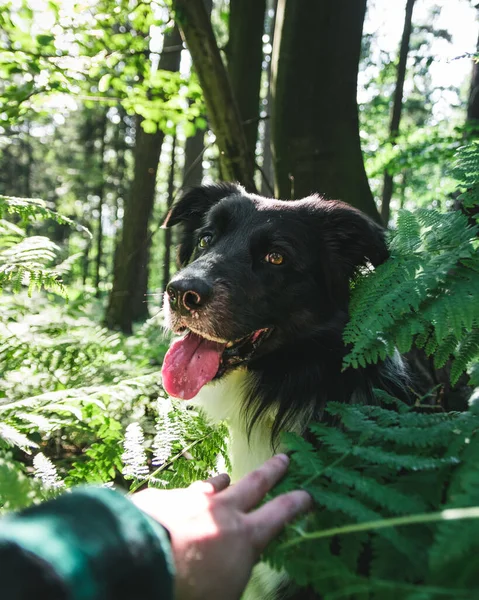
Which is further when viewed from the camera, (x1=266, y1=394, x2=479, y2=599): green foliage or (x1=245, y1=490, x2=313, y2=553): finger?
(x1=245, y1=490, x2=313, y2=553): finger

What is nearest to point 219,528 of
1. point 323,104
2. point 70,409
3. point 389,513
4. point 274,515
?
point 274,515

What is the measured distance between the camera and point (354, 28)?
17.1 feet

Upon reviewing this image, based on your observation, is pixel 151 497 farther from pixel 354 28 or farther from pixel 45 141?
pixel 45 141

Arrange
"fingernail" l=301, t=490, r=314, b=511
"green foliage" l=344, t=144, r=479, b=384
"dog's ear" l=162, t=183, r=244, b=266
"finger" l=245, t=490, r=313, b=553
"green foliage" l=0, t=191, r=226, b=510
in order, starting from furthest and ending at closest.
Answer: "dog's ear" l=162, t=183, r=244, b=266, "green foliage" l=0, t=191, r=226, b=510, "green foliage" l=344, t=144, r=479, b=384, "fingernail" l=301, t=490, r=314, b=511, "finger" l=245, t=490, r=313, b=553

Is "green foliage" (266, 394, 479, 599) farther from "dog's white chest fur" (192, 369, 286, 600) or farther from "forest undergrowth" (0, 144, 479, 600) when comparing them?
"dog's white chest fur" (192, 369, 286, 600)

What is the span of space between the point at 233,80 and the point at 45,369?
4828mm

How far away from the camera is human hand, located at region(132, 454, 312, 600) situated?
1117mm

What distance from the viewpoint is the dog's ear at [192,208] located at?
12.7 feet

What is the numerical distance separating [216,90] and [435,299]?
3.66 meters

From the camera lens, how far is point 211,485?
5.05 feet

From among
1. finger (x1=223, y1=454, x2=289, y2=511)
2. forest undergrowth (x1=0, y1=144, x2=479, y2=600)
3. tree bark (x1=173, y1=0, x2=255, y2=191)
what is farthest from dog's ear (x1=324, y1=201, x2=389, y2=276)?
tree bark (x1=173, y1=0, x2=255, y2=191)

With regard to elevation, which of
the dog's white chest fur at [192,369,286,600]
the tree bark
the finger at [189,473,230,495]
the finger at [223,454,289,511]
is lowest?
the dog's white chest fur at [192,369,286,600]

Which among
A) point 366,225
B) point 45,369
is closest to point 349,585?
point 366,225

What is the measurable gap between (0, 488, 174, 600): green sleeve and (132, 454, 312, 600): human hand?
8 cm
